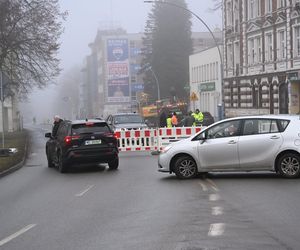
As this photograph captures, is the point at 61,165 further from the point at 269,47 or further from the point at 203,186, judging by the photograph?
the point at 269,47

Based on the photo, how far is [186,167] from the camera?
15125 mm

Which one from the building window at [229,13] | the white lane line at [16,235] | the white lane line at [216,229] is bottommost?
the white lane line at [16,235]

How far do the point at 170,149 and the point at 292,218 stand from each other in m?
6.41

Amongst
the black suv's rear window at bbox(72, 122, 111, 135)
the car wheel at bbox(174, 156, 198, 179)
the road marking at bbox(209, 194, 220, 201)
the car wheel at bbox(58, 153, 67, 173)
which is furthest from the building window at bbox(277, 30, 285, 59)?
the road marking at bbox(209, 194, 220, 201)

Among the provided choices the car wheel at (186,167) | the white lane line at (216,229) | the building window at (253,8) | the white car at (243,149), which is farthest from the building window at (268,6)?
the white lane line at (216,229)

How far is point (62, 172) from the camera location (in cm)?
1852

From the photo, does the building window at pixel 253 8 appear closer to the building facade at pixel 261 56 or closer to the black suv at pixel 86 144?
the building facade at pixel 261 56

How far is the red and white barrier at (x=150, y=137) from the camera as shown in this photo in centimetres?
2619

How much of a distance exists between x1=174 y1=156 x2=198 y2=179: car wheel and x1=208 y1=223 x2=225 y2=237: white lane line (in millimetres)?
6401

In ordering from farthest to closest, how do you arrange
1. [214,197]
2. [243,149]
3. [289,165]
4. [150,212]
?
[243,149]
[289,165]
[214,197]
[150,212]

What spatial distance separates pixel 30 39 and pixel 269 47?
20344mm

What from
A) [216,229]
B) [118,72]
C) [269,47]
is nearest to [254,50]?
[269,47]

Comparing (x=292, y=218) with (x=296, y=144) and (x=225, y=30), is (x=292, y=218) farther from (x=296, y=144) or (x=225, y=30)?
(x=225, y=30)

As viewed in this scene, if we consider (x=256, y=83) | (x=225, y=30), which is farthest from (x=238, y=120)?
(x=225, y=30)
